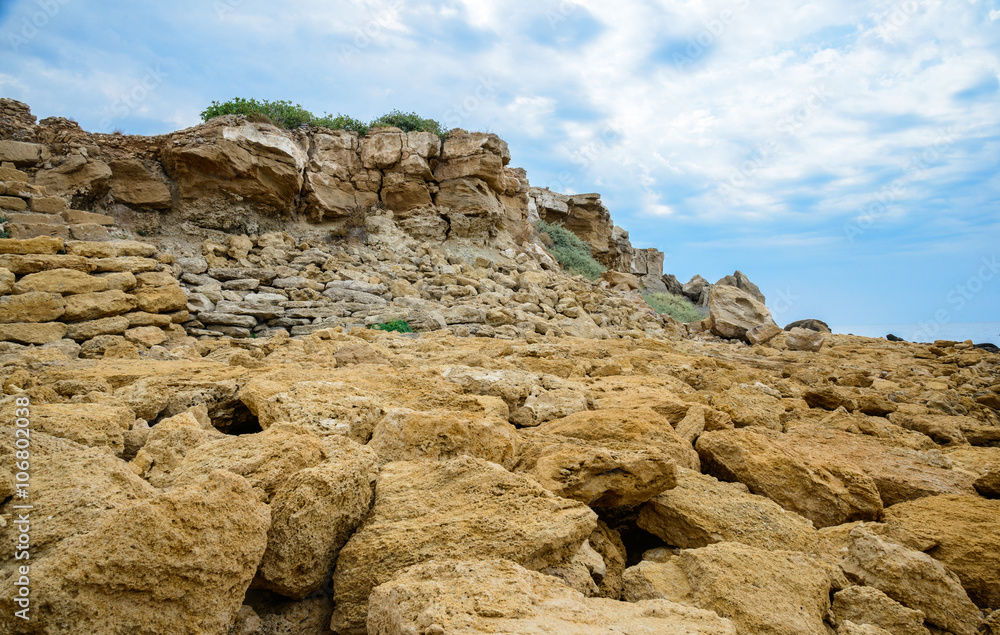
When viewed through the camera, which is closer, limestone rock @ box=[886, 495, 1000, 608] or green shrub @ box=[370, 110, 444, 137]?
limestone rock @ box=[886, 495, 1000, 608]

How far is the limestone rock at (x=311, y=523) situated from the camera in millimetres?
1596

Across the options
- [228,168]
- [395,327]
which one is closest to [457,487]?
[395,327]

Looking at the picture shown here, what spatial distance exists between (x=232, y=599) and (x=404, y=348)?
14.3 ft

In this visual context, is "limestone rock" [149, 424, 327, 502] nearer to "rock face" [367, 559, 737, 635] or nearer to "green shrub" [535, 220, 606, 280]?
"rock face" [367, 559, 737, 635]

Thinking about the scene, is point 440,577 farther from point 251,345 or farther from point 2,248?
point 2,248

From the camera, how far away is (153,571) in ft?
4.41

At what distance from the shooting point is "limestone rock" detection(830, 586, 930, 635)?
166 centimetres

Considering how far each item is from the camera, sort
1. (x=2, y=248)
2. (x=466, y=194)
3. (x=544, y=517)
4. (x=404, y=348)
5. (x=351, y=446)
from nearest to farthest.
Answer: (x=544, y=517) → (x=351, y=446) → (x=404, y=348) → (x=2, y=248) → (x=466, y=194)

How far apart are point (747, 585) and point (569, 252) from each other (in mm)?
17100

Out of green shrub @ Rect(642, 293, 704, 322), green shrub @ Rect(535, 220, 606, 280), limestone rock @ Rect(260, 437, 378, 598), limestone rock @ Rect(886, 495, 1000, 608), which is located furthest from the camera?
green shrub @ Rect(642, 293, 704, 322)

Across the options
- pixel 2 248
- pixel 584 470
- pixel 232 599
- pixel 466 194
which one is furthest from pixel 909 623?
pixel 466 194

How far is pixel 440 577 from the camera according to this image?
1516 millimetres

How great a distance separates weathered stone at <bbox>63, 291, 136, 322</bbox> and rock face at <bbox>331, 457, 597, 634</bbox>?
639 cm

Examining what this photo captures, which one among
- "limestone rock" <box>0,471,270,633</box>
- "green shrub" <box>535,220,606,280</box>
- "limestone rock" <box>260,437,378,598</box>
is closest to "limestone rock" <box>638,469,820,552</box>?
"limestone rock" <box>260,437,378,598</box>
